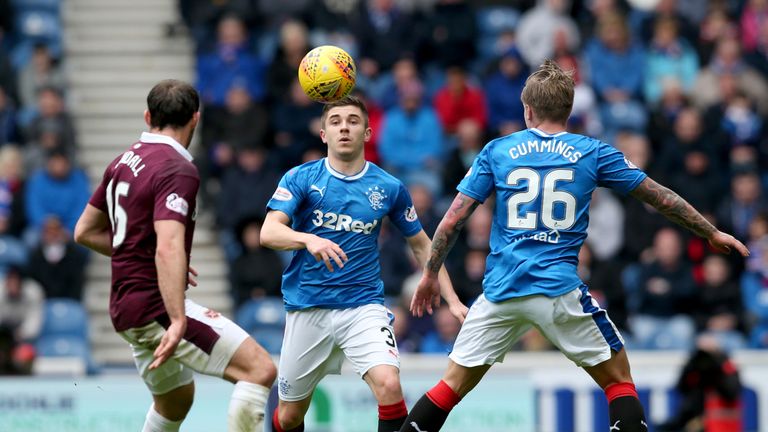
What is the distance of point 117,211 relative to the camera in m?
8.24

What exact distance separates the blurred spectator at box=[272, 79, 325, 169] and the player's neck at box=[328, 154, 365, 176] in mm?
7686

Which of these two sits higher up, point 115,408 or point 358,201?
point 358,201

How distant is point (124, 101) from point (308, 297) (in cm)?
1046

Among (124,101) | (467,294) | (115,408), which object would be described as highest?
(124,101)

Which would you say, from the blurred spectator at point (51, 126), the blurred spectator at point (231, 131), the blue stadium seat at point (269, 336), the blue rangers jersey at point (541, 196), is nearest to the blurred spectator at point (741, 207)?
the blue stadium seat at point (269, 336)

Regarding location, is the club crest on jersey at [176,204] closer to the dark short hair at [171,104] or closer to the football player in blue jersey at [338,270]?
the dark short hair at [171,104]

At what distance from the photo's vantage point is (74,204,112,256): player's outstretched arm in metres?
8.59

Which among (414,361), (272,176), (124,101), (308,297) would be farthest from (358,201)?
(124,101)

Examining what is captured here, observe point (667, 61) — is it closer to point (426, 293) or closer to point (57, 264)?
point (57, 264)

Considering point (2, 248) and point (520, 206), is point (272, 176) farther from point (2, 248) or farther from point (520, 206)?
point (520, 206)

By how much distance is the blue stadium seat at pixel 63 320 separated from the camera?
1550 cm

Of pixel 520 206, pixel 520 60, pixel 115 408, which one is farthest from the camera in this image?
pixel 520 60

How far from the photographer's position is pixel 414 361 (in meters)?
14.3

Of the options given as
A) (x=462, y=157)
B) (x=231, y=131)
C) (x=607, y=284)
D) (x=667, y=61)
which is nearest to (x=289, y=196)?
(x=607, y=284)
